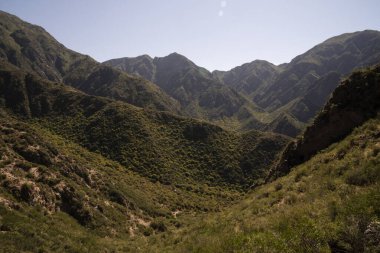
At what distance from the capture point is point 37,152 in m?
32.8

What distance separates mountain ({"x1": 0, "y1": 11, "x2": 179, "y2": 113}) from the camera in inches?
5566

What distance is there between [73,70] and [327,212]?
593 feet

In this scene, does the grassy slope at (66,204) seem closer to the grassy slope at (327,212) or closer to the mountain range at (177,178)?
the mountain range at (177,178)

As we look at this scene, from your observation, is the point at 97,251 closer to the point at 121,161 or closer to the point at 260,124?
the point at 121,161

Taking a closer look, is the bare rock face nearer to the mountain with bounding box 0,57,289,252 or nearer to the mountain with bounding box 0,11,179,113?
the mountain with bounding box 0,57,289,252

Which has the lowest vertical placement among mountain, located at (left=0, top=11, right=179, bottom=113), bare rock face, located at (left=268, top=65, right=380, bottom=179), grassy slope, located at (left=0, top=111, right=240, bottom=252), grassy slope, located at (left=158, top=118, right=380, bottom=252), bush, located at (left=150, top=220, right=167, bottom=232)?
bush, located at (left=150, top=220, right=167, bottom=232)

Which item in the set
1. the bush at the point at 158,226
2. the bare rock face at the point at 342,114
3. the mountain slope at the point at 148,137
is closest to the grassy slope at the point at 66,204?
the bush at the point at 158,226

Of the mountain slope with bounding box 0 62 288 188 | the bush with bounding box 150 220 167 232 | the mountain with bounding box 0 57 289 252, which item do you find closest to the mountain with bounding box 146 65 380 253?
the mountain with bounding box 0 57 289 252

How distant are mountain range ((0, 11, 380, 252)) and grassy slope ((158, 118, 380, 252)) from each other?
6cm

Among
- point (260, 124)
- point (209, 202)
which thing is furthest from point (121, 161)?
point (260, 124)

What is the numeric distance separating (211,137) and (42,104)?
129ft

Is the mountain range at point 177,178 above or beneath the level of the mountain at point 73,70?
beneath

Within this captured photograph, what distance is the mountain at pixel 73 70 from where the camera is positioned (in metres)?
141

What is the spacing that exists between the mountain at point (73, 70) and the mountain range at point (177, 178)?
55226mm
